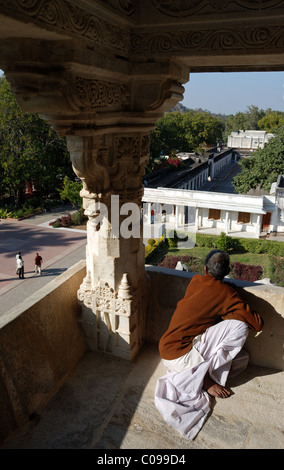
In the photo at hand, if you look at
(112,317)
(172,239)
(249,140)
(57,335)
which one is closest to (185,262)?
(172,239)

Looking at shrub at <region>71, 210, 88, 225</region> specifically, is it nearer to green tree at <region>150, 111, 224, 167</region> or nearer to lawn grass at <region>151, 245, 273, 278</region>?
lawn grass at <region>151, 245, 273, 278</region>

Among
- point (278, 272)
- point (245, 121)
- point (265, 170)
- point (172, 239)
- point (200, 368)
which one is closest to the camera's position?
point (200, 368)

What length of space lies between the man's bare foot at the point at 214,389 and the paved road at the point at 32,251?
879 centimetres

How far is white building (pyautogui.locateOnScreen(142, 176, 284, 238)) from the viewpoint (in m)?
19.1

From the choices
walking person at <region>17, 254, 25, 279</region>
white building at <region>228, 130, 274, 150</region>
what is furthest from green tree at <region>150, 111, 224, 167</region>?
walking person at <region>17, 254, 25, 279</region>

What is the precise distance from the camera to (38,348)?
2.90 metres

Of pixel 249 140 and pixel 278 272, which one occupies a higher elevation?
pixel 249 140

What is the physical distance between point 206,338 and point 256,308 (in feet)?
2.00

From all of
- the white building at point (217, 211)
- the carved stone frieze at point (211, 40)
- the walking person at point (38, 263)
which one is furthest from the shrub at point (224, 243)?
the carved stone frieze at point (211, 40)

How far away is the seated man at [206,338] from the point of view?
2.86 m

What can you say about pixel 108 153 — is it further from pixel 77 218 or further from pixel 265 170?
pixel 265 170

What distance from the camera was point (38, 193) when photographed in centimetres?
2211

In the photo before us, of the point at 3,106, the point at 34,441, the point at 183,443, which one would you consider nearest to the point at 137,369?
the point at 183,443

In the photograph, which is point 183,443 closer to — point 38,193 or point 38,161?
point 38,161
